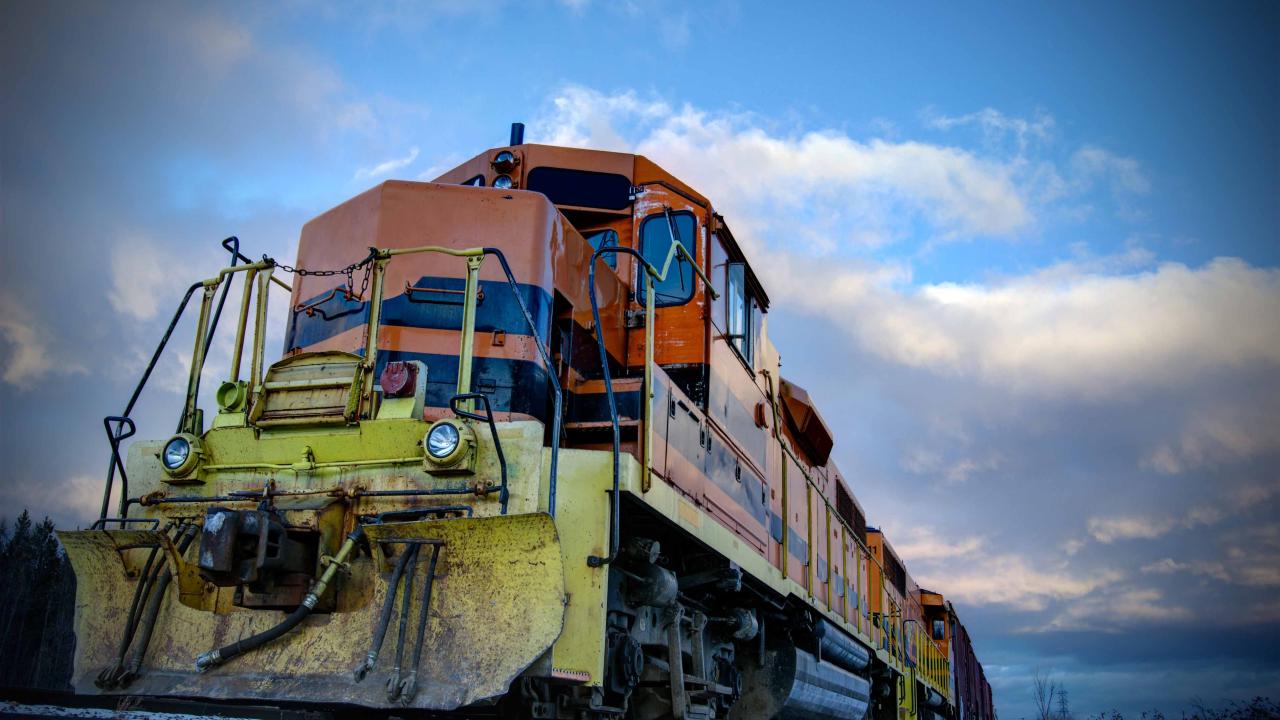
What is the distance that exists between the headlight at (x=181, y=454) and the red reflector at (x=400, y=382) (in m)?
1.02

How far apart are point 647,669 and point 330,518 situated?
1.95 metres

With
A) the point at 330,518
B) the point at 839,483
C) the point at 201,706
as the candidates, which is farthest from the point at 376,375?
the point at 839,483

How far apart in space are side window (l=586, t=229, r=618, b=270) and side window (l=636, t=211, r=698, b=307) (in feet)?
0.62

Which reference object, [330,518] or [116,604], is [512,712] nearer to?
[330,518]

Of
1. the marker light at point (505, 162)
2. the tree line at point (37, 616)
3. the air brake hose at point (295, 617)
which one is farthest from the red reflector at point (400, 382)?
the tree line at point (37, 616)

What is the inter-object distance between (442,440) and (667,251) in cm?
290

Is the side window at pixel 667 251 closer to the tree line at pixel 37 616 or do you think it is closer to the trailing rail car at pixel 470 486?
the trailing rail car at pixel 470 486

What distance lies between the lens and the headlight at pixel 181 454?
15.0 ft

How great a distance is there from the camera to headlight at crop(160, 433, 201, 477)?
4.58 meters

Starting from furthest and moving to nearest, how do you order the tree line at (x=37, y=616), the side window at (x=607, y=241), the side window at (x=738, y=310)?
1. the tree line at (x=37, y=616)
2. the side window at (x=738, y=310)
3. the side window at (x=607, y=241)

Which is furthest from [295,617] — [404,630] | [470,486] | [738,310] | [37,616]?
[37,616]

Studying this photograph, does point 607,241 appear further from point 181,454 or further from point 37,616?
point 37,616

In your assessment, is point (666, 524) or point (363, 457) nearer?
point (363, 457)

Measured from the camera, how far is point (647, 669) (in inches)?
203
